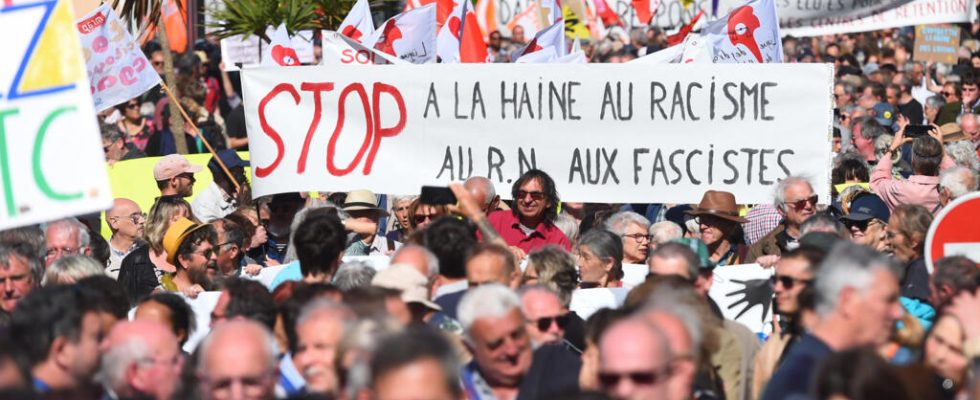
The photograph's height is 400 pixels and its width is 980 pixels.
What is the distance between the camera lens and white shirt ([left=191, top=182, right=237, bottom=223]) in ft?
36.4

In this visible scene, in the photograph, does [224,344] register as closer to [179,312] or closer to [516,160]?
[179,312]

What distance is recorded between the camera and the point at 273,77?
10.0m

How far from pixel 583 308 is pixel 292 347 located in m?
2.06

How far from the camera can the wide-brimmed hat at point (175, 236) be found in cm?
829

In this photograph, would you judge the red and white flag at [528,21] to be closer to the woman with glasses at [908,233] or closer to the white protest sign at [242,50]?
the white protest sign at [242,50]

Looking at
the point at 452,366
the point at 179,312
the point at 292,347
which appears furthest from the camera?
the point at 179,312

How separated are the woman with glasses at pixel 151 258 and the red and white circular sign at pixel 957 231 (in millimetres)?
3710

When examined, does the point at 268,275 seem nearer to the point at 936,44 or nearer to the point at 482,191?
the point at 482,191

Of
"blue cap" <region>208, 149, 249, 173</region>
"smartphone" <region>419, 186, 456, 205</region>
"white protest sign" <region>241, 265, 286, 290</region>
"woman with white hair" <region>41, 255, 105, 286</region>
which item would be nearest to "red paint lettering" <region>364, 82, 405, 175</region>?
"smartphone" <region>419, 186, 456, 205</region>

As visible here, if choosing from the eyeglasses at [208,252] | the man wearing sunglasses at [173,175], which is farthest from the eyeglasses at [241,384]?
the man wearing sunglasses at [173,175]

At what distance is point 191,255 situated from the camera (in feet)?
27.2

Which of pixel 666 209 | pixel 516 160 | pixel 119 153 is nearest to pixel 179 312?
pixel 516 160

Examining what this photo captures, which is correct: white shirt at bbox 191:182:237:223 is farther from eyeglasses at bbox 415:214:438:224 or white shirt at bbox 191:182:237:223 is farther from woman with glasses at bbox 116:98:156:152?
woman with glasses at bbox 116:98:156:152

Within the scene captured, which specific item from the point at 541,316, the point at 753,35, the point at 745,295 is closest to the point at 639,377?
the point at 541,316
